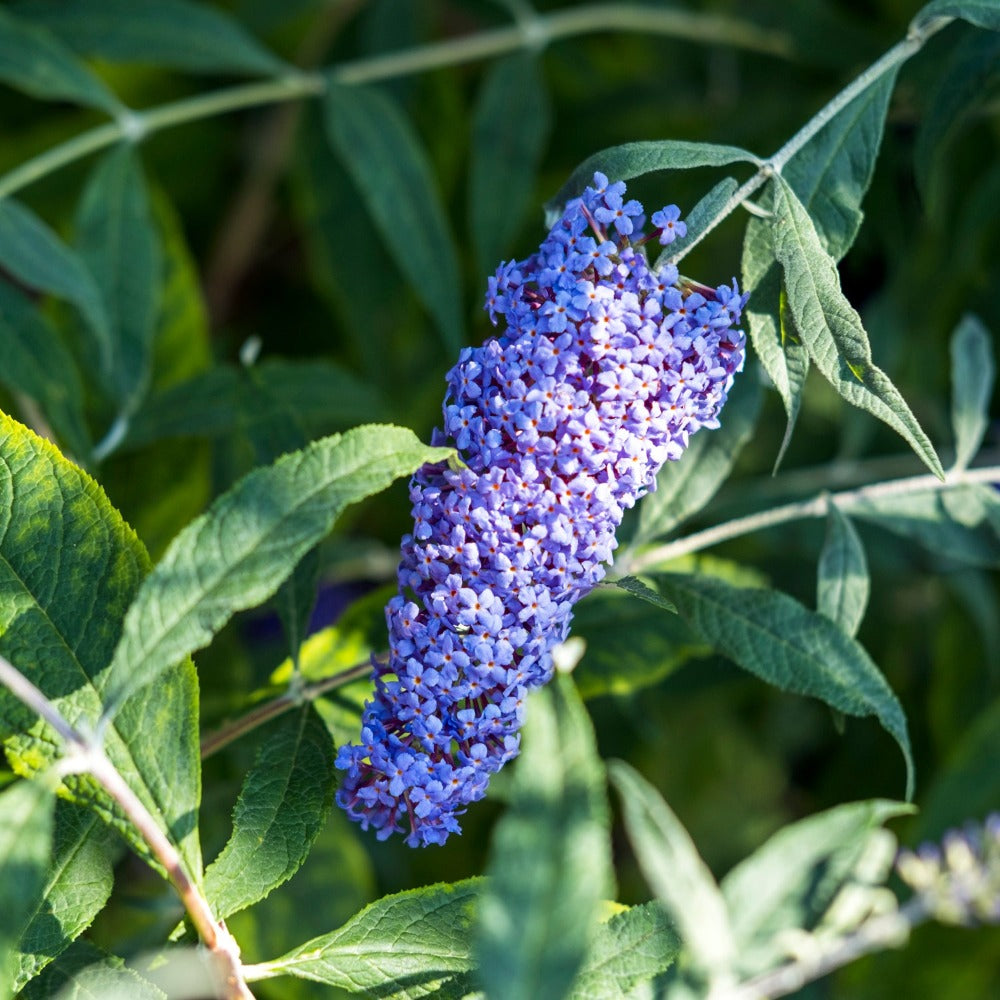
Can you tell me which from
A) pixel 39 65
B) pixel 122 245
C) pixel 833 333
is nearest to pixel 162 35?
pixel 39 65

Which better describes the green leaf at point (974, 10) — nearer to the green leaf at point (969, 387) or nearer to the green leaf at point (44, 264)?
the green leaf at point (969, 387)

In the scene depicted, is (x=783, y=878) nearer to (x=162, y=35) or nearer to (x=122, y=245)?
(x=122, y=245)

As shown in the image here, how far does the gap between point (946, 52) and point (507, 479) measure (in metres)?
1.37

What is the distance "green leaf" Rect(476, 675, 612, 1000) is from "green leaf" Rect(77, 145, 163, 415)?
158cm

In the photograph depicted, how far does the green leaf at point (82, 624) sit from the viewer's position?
128 centimetres

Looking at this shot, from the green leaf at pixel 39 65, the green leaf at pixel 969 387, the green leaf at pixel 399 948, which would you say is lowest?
the green leaf at pixel 399 948

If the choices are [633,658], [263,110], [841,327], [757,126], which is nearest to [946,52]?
[757,126]

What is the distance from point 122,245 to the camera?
7.57 feet

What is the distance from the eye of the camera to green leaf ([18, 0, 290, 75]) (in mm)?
2361

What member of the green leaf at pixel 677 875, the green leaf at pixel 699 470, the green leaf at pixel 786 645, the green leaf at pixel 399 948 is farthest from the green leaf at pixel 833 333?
the green leaf at pixel 399 948

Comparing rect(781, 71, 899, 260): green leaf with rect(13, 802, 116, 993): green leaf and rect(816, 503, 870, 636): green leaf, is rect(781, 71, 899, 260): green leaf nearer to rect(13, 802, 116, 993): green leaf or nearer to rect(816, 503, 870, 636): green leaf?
rect(816, 503, 870, 636): green leaf

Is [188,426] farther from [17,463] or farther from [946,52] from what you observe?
[946,52]

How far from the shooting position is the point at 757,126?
2416 millimetres

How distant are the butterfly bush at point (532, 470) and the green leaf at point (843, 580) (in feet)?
1.30
